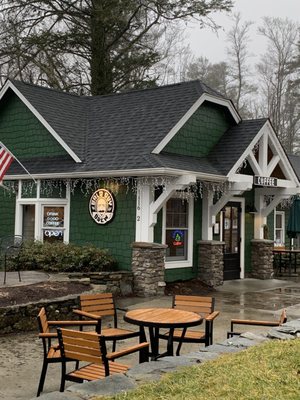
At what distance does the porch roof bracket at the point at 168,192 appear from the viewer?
1265 cm

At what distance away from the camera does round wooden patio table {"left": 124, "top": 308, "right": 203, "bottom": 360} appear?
20.1 feet

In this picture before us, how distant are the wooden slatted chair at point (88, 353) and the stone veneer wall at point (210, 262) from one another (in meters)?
9.08

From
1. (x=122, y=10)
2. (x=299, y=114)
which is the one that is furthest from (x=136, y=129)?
(x=299, y=114)

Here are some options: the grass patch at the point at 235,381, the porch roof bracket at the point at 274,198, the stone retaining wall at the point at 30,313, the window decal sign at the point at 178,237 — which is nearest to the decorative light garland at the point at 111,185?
the window decal sign at the point at 178,237

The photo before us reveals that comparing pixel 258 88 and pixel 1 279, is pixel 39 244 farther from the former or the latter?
pixel 258 88

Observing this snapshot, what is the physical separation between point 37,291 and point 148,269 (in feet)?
11.8

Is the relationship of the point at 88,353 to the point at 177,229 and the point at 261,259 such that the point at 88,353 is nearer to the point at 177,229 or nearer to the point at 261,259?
the point at 177,229

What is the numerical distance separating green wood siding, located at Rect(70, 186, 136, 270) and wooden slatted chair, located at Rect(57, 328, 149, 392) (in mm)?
7901

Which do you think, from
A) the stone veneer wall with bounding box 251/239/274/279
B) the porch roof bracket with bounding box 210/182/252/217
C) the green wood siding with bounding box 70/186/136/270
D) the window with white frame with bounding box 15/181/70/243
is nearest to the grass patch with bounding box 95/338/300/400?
the green wood siding with bounding box 70/186/136/270

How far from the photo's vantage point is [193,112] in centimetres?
1450

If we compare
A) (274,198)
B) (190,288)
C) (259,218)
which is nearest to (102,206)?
(190,288)

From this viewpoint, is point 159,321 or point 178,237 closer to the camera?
point 159,321

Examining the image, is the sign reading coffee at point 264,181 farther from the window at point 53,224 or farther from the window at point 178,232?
the window at point 53,224

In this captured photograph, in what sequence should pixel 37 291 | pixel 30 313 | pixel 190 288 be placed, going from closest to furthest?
pixel 30 313 < pixel 37 291 < pixel 190 288
